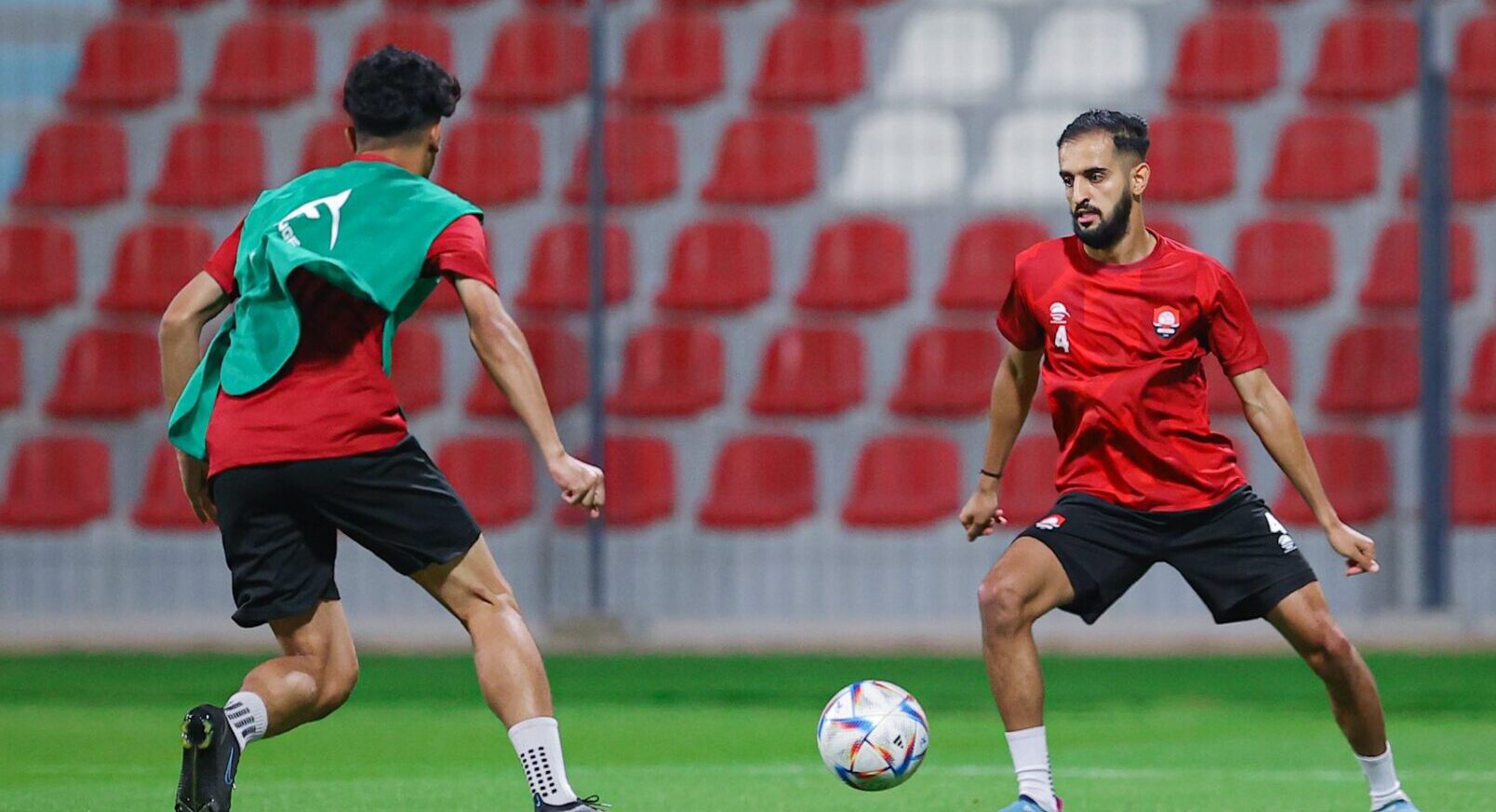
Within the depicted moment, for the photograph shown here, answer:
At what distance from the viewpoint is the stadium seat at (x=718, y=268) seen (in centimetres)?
1282

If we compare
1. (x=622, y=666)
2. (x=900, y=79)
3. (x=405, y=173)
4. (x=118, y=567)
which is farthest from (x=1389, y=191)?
(x=405, y=173)

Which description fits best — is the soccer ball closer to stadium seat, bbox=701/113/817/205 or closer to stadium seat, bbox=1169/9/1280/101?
stadium seat, bbox=701/113/817/205

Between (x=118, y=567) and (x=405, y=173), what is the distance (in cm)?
902

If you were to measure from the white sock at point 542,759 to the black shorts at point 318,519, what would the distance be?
0.39 m

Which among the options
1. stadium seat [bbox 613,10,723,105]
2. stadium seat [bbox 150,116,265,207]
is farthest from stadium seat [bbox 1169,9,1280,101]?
stadium seat [bbox 150,116,265,207]

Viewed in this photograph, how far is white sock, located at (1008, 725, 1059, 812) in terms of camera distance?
14.4 ft

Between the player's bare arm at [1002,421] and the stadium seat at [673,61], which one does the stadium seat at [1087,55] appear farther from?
the player's bare arm at [1002,421]

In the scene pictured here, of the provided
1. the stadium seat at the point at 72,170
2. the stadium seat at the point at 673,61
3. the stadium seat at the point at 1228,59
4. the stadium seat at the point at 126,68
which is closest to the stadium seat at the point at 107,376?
the stadium seat at the point at 72,170

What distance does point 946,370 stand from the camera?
12547 mm

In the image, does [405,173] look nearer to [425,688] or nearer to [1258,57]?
[425,688]

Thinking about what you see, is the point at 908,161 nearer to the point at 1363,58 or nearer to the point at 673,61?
the point at 673,61

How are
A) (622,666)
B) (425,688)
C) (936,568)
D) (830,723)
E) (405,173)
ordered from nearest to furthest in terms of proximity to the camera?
(405,173) → (830,723) → (425,688) → (622,666) → (936,568)

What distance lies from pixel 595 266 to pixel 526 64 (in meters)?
2.02

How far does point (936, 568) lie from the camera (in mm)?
12023
